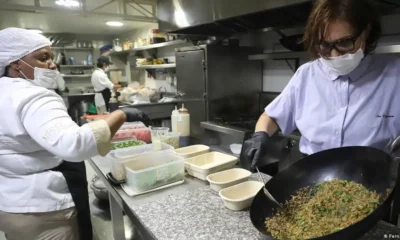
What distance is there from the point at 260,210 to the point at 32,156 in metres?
1.09

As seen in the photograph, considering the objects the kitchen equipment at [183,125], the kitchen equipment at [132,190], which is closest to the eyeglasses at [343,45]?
the kitchen equipment at [132,190]

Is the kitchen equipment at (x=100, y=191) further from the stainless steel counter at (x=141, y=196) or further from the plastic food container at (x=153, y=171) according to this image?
the plastic food container at (x=153, y=171)

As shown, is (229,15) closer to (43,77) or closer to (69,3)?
(43,77)

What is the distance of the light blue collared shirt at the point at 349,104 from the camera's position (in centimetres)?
111

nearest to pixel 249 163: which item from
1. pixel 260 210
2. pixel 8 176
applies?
pixel 260 210

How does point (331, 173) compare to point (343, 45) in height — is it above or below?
below

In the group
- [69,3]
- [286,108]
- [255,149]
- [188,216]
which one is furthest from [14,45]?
[69,3]

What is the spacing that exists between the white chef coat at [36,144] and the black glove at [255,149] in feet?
2.11

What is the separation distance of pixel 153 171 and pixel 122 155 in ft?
1.10

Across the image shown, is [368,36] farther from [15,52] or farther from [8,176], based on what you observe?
[8,176]

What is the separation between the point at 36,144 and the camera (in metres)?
1.26

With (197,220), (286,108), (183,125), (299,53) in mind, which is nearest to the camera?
(197,220)

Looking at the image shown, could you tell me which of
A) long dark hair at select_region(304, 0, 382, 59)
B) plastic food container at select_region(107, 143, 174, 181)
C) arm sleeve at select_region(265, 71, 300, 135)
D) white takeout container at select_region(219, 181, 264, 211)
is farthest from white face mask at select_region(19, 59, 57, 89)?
long dark hair at select_region(304, 0, 382, 59)

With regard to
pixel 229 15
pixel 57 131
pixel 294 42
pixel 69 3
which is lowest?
pixel 57 131
